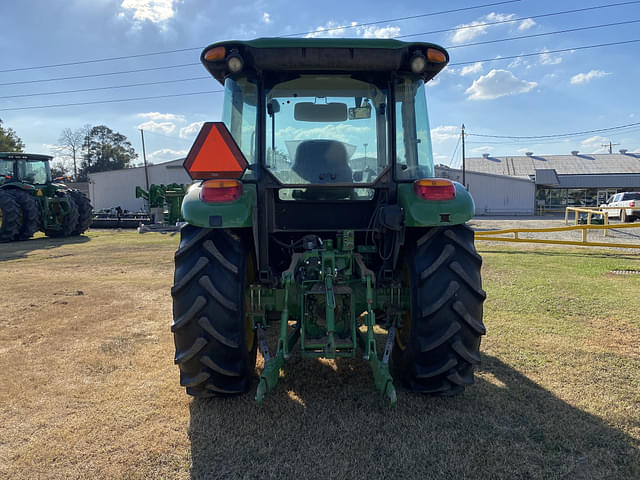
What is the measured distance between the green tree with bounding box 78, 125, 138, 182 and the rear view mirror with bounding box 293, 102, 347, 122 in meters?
64.6

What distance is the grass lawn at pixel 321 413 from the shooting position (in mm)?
2295

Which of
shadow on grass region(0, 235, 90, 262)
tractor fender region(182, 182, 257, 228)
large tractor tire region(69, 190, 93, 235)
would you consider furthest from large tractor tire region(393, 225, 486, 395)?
large tractor tire region(69, 190, 93, 235)

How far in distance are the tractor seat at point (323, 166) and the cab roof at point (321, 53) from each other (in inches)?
21.9

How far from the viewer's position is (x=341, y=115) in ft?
10.8

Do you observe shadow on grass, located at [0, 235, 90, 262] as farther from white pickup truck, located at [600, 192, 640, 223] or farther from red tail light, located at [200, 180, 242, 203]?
white pickup truck, located at [600, 192, 640, 223]

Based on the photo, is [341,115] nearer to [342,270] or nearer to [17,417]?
[342,270]

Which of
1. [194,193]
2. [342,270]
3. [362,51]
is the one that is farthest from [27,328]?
[362,51]

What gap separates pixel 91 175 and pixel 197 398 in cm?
4055

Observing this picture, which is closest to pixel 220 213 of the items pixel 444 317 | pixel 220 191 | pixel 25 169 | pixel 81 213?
pixel 220 191

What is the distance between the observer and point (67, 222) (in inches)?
596

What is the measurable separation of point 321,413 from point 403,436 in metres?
0.55

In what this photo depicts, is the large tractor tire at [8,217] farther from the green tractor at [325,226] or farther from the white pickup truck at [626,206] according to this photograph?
the white pickup truck at [626,206]

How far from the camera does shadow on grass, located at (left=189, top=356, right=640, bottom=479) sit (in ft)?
7.36

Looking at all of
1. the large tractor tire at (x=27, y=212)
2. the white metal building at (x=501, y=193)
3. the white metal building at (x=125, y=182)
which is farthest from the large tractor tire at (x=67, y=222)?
the white metal building at (x=501, y=193)
